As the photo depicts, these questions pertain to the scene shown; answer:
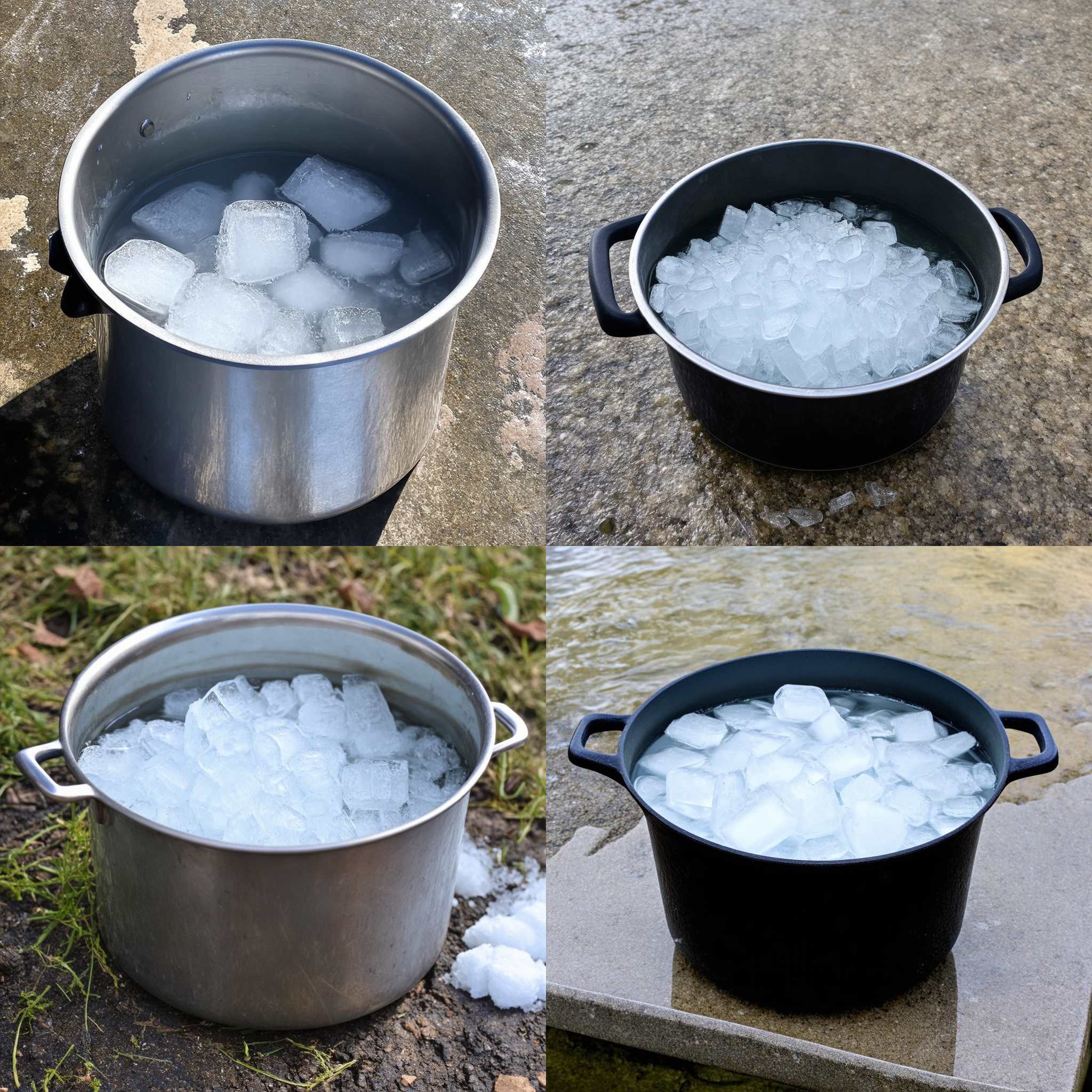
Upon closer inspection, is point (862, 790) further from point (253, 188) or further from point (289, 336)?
point (253, 188)

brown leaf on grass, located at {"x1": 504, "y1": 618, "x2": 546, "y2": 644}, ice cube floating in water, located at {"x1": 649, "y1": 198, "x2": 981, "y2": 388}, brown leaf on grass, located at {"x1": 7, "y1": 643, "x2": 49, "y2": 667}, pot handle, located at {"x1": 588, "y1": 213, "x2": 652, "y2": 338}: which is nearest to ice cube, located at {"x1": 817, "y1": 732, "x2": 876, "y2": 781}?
ice cube floating in water, located at {"x1": 649, "y1": 198, "x2": 981, "y2": 388}

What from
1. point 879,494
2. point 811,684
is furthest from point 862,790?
point 879,494

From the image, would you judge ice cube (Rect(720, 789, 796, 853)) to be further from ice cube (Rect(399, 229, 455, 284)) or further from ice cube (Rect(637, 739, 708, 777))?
ice cube (Rect(399, 229, 455, 284))

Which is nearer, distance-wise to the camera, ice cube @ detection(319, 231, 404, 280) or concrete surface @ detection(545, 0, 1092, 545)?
ice cube @ detection(319, 231, 404, 280)

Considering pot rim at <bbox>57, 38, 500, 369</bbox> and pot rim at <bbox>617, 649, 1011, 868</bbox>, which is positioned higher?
pot rim at <bbox>57, 38, 500, 369</bbox>

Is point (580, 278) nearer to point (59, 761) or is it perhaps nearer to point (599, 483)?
point (599, 483)

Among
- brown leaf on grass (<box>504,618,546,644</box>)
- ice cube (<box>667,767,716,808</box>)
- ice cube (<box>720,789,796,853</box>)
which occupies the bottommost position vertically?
brown leaf on grass (<box>504,618,546,644</box>)

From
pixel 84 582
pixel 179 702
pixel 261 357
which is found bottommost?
pixel 84 582
